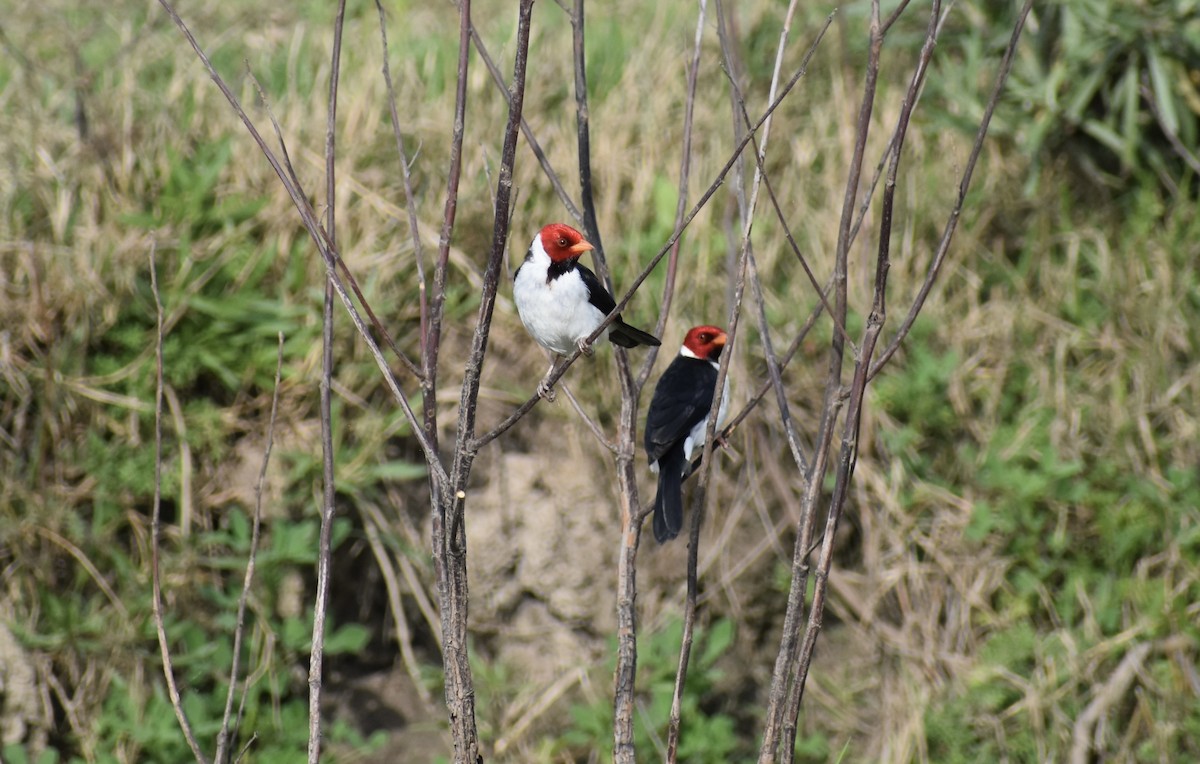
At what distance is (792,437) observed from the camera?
2.32 metres

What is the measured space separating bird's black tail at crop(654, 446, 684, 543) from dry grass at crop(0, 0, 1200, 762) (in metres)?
0.94

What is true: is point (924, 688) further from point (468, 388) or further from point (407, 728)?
point (468, 388)

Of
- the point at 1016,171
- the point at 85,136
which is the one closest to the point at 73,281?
the point at 85,136

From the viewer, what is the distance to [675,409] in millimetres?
3656

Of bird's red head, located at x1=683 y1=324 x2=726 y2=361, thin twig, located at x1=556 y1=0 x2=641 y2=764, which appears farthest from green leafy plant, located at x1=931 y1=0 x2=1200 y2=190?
thin twig, located at x1=556 y1=0 x2=641 y2=764

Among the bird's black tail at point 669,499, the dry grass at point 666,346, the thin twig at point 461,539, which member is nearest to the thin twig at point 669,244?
the thin twig at point 461,539

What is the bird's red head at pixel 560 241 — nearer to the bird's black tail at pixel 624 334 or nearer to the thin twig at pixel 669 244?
the bird's black tail at pixel 624 334

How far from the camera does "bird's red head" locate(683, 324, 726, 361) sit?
4109 mm

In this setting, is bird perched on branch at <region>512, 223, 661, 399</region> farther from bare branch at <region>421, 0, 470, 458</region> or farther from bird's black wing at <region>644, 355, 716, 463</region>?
bare branch at <region>421, 0, 470, 458</region>

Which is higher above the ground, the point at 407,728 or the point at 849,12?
the point at 849,12

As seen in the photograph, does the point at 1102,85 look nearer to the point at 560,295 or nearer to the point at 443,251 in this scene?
the point at 560,295

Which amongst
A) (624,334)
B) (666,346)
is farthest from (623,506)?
(666,346)

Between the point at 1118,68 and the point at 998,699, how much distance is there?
2763mm

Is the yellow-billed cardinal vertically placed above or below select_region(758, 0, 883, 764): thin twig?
below
